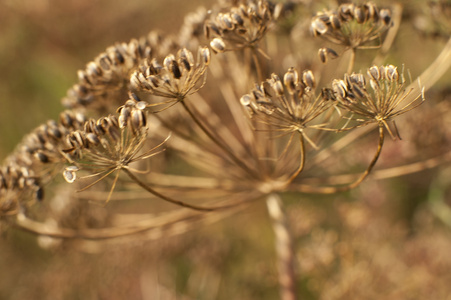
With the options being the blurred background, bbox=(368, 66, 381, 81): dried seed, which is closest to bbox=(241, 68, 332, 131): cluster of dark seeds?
bbox=(368, 66, 381, 81): dried seed

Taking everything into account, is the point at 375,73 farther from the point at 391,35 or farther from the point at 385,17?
the point at 391,35

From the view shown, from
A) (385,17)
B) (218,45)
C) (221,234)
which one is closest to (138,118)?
(218,45)

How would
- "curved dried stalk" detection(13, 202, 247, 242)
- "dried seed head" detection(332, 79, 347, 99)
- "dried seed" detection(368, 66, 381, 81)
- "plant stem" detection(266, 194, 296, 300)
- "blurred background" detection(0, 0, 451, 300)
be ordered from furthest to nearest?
1. "blurred background" detection(0, 0, 451, 300)
2. "plant stem" detection(266, 194, 296, 300)
3. "curved dried stalk" detection(13, 202, 247, 242)
4. "dried seed" detection(368, 66, 381, 81)
5. "dried seed head" detection(332, 79, 347, 99)

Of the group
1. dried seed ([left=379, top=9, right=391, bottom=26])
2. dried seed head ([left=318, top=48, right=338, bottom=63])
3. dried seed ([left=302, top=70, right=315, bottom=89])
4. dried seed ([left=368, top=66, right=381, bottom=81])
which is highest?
dried seed ([left=379, top=9, right=391, bottom=26])

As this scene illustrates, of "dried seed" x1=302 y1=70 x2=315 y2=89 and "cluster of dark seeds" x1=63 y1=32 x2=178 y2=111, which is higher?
"cluster of dark seeds" x1=63 y1=32 x2=178 y2=111

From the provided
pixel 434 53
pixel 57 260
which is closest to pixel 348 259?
pixel 57 260

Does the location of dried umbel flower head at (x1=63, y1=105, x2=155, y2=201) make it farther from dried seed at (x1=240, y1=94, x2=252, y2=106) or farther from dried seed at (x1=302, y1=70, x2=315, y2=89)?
dried seed at (x1=302, y1=70, x2=315, y2=89)
